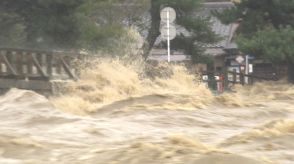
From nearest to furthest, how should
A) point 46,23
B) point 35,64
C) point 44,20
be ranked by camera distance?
point 35,64 < point 46,23 < point 44,20

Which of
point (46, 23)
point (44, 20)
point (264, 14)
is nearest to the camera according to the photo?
point (46, 23)

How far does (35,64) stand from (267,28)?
8.28 metres

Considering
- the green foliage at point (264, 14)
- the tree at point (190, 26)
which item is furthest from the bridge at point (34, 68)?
the tree at point (190, 26)

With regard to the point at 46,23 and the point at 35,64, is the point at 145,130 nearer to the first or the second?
the point at 35,64

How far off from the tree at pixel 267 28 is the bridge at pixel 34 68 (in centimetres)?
629

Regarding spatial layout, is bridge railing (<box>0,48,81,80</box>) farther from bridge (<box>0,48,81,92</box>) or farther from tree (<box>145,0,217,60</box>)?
tree (<box>145,0,217,60</box>)

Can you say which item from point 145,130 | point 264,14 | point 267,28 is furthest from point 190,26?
point 145,130

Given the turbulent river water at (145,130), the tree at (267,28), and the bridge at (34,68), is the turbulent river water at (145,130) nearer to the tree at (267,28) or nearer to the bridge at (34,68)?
the bridge at (34,68)

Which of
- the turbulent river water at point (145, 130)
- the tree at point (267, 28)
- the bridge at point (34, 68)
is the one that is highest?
→ the tree at point (267, 28)

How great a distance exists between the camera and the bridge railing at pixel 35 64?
17.8 meters

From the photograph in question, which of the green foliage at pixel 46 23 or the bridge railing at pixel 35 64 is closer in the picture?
the bridge railing at pixel 35 64

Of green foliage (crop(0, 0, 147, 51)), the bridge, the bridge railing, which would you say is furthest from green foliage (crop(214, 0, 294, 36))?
the bridge

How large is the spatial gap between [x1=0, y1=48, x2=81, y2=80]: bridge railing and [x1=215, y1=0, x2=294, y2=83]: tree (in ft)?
20.0

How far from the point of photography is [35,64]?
1844 centimetres
